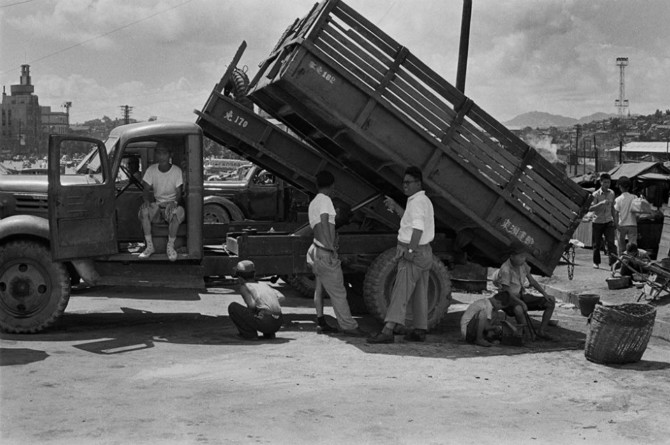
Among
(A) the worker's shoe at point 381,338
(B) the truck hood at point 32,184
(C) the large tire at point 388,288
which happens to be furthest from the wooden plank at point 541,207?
(B) the truck hood at point 32,184

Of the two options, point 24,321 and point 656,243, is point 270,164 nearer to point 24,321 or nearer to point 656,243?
point 24,321

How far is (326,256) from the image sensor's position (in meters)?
9.87

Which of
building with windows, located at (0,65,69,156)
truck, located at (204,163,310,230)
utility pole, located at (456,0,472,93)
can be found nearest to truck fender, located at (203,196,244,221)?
truck, located at (204,163,310,230)

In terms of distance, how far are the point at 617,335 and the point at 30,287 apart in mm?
6213

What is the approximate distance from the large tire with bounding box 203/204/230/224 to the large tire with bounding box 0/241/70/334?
8745mm

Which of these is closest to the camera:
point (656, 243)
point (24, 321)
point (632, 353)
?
point (632, 353)

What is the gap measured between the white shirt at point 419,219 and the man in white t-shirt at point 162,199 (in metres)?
2.56

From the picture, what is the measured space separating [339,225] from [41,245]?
12.1 feet

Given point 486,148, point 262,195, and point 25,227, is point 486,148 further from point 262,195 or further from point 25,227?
point 262,195

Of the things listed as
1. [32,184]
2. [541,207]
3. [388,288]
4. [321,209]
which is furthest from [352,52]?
[32,184]

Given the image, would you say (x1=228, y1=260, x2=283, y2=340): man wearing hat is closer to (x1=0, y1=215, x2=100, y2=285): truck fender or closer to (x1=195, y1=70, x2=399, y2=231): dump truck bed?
(x1=0, y1=215, x2=100, y2=285): truck fender

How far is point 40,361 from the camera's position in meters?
7.96

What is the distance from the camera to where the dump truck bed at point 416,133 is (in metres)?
9.58

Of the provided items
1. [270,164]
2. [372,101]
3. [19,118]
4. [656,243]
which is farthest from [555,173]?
[19,118]
